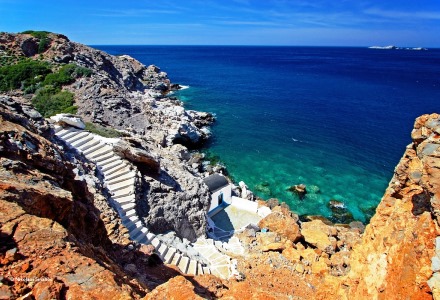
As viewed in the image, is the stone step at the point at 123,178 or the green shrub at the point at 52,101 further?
the green shrub at the point at 52,101

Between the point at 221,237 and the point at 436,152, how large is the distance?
18820 mm

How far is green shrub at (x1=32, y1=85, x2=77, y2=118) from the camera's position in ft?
117

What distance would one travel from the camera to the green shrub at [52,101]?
35.6 meters

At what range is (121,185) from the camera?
19469mm

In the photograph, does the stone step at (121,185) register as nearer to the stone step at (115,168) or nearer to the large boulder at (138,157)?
the stone step at (115,168)

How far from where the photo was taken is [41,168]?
1101cm

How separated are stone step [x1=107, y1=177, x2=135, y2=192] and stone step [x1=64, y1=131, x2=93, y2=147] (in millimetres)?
4814

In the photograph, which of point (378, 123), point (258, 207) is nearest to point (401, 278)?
point (258, 207)

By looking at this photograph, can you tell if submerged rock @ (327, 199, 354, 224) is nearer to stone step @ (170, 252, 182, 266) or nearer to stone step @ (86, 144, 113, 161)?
stone step @ (170, 252, 182, 266)

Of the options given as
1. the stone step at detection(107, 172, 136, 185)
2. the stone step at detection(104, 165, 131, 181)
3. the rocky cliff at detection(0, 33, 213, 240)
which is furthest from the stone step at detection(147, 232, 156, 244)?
the stone step at detection(104, 165, 131, 181)

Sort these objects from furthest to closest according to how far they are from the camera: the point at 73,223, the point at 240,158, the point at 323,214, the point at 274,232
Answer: the point at 240,158, the point at 323,214, the point at 274,232, the point at 73,223

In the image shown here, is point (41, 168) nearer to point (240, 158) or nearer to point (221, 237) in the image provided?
point (221, 237)

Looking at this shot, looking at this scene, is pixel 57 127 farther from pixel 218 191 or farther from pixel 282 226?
pixel 282 226

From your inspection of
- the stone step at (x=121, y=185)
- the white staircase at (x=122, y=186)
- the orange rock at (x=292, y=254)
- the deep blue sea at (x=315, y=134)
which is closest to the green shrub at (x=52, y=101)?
the white staircase at (x=122, y=186)
